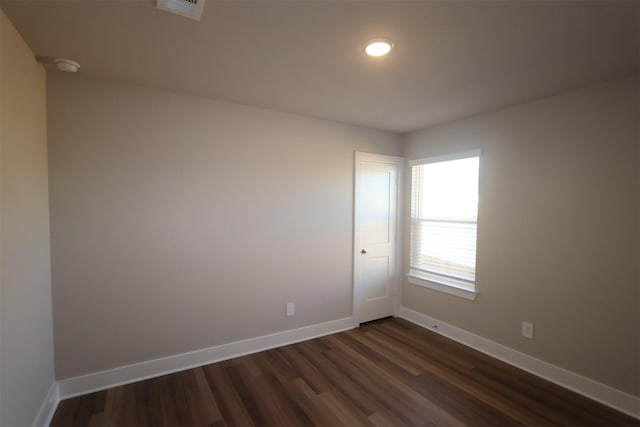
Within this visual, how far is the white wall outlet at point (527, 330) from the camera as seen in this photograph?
2711mm

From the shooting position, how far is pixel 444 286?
3455 mm

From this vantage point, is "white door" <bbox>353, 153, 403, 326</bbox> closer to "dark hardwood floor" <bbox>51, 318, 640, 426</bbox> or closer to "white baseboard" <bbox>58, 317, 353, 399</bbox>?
"white baseboard" <bbox>58, 317, 353, 399</bbox>

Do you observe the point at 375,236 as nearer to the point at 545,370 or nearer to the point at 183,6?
the point at 545,370

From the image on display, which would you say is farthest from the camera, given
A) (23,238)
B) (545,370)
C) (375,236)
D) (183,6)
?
(375,236)

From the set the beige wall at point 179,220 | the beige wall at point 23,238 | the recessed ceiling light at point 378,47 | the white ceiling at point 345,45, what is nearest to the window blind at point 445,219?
the white ceiling at point 345,45

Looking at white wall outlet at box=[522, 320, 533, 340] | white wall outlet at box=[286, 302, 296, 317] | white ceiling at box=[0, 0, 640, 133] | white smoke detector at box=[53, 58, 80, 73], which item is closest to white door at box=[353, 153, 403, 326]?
white wall outlet at box=[286, 302, 296, 317]

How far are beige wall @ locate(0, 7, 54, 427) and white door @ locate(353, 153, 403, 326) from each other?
282cm

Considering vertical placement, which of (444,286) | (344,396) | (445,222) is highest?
(445,222)

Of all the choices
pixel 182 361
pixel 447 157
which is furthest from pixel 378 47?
pixel 182 361

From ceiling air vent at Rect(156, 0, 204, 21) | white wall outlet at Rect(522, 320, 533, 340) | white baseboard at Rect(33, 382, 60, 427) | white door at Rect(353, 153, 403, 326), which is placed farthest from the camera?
Result: white door at Rect(353, 153, 403, 326)

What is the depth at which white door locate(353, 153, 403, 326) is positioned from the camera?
3.68 metres

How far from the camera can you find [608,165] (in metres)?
2.28

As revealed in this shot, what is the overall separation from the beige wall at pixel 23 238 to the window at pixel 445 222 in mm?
3574

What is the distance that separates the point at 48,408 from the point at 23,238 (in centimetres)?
122
